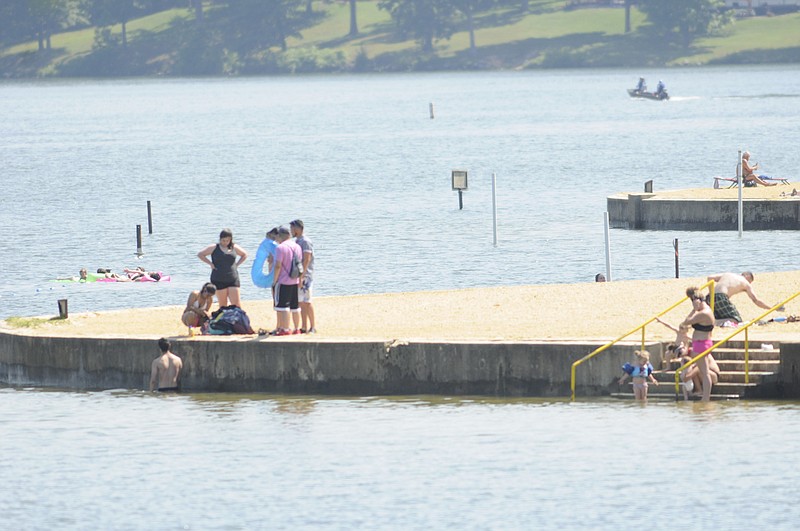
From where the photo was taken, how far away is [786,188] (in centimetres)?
5825

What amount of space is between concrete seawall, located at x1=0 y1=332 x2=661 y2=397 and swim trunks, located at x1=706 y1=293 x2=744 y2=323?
1610mm

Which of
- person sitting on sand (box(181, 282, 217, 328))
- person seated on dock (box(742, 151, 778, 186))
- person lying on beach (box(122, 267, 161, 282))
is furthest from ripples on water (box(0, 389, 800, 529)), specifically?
person seated on dock (box(742, 151, 778, 186))

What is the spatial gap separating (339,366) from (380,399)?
81cm

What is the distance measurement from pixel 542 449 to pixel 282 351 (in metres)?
5.19

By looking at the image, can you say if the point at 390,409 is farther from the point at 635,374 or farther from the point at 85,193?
the point at 85,193

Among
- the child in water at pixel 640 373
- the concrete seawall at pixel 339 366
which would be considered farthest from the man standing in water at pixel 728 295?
the child in water at pixel 640 373

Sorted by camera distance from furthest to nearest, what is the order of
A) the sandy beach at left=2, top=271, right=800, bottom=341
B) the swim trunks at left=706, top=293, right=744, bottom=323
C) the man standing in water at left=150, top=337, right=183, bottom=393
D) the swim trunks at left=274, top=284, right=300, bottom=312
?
the man standing in water at left=150, top=337, right=183, bottom=393 → the sandy beach at left=2, top=271, right=800, bottom=341 → the swim trunks at left=706, top=293, right=744, bottom=323 → the swim trunks at left=274, top=284, right=300, bottom=312

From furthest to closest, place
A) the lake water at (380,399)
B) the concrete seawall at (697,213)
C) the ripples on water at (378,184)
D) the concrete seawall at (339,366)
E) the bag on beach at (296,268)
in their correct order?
1. the concrete seawall at (697,213)
2. the ripples on water at (378,184)
3. the bag on beach at (296,268)
4. the concrete seawall at (339,366)
5. the lake water at (380,399)

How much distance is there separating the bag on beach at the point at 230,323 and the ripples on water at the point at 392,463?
3.51ft

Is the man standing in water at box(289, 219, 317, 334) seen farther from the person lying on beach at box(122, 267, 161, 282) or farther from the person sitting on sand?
the person lying on beach at box(122, 267, 161, 282)

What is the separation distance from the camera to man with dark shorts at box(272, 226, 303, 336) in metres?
27.3

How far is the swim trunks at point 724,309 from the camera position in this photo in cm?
2798

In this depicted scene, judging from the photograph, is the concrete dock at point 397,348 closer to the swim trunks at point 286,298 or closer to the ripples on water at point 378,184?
the swim trunks at point 286,298

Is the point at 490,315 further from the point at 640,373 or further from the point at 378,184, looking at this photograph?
the point at 378,184
